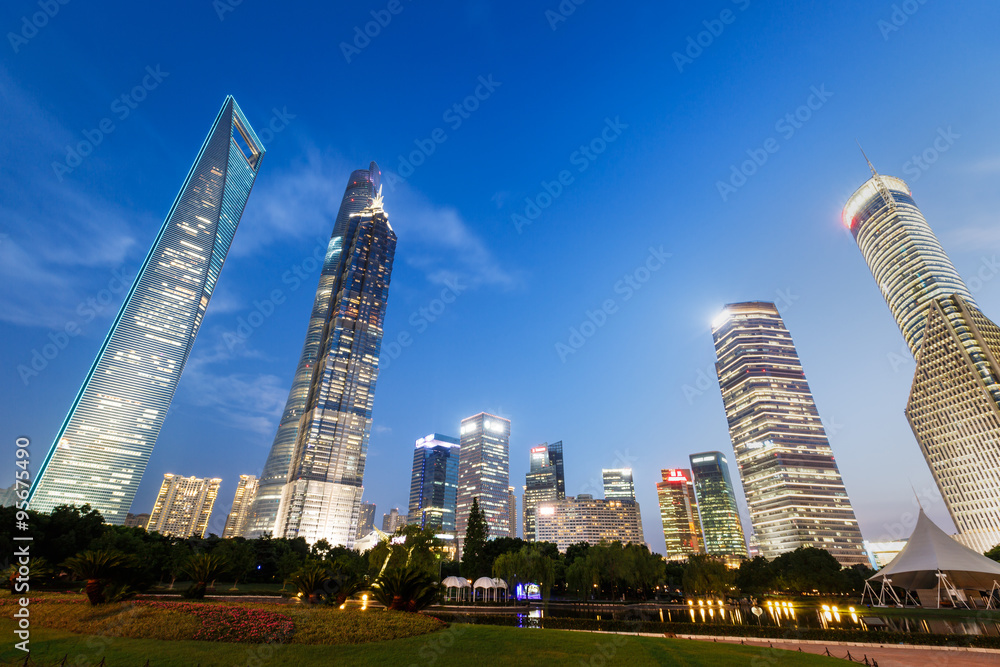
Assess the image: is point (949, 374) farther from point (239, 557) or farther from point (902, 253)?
point (239, 557)

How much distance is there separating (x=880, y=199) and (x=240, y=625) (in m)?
212

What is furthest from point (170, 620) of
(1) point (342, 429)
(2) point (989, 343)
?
(2) point (989, 343)

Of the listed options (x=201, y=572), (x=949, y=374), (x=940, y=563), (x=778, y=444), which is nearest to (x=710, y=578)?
(x=940, y=563)

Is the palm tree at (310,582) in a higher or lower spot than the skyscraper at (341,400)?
lower

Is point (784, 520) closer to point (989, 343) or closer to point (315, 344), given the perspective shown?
point (989, 343)

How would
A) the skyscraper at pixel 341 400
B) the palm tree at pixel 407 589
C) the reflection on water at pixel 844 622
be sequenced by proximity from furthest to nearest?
the skyscraper at pixel 341 400, the reflection on water at pixel 844 622, the palm tree at pixel 407 589

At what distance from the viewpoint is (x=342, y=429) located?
544 ft

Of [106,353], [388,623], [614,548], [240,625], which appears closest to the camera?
[240,625]

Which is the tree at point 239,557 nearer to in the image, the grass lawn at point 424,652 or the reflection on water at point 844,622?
the reflection on water at point 844,622

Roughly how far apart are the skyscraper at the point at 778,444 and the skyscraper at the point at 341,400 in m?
152

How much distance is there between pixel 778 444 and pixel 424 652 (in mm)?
182349

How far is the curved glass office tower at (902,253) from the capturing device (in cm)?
13638

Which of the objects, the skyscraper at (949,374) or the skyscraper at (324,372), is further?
the skyscraper at (324,372)

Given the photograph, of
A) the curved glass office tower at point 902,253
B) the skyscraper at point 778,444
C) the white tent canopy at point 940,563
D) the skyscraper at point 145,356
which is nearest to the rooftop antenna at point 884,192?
the curved glass office tower at point 902,253
